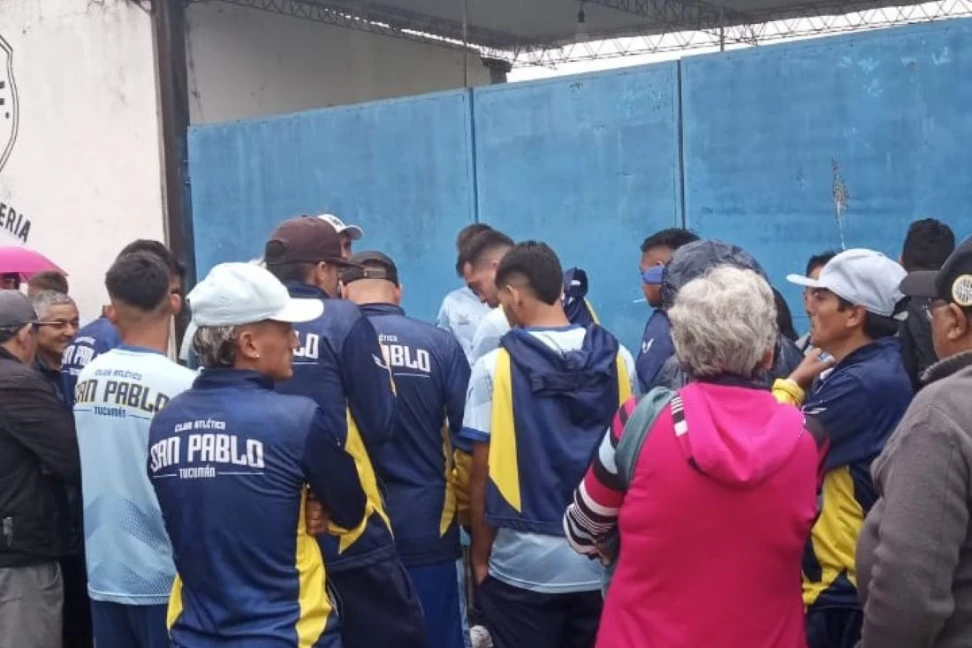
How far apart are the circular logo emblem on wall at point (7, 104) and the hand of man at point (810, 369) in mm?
9424

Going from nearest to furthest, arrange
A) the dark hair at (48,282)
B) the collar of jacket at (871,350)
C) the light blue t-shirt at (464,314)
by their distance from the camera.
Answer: the collar of jacket at (871,350) → the dark hair at (48,282) → the light blue t-shirt at (464,314)

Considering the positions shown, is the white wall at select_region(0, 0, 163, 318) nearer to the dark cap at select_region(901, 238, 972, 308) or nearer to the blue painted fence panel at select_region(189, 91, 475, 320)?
the blue painted fence panel at select_region(189, 91, 475, 320)

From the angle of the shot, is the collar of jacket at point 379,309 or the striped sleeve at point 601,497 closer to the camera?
the striped sleeve at point 601,497

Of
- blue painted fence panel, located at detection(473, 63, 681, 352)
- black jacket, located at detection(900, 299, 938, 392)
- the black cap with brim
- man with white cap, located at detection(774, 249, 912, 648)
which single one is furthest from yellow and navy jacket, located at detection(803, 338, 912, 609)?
blue painted fence panel, located at detection(473, 63, 681, 352)

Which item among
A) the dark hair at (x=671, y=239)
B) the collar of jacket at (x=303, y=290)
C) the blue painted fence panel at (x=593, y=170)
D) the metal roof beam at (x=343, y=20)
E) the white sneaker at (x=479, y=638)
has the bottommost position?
the white sneaker at (x=479, y=638)

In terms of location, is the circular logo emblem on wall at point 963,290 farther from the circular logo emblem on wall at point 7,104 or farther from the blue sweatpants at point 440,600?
the circular logo emblem on wall at point 7,104

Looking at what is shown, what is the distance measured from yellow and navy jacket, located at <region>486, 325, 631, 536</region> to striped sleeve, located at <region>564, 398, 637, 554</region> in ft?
3.21

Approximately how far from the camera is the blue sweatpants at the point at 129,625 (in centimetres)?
345

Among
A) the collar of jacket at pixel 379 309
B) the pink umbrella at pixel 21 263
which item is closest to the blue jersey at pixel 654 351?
the collar of jacket at pixel 379 309

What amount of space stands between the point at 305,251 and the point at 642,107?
167 inches

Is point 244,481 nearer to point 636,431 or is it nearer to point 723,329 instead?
point 636,431

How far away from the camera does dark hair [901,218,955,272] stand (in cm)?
503

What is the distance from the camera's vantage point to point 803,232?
663 cm

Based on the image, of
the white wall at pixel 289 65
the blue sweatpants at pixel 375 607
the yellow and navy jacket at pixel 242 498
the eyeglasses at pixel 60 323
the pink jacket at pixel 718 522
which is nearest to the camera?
the pink jacket at pixel 718 522
